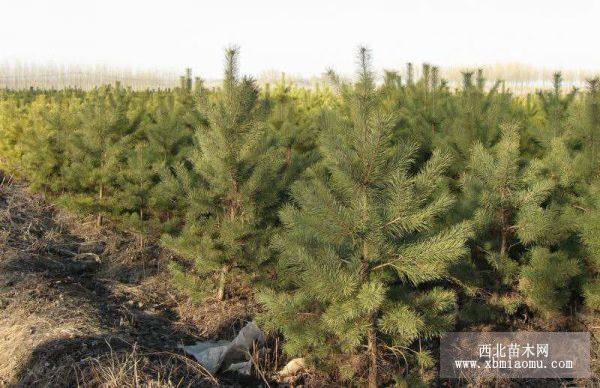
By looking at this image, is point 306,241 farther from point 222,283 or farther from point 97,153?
point 97,153

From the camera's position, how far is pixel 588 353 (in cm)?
538

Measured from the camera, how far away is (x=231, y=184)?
5836mm

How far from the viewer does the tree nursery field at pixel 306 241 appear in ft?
12.5

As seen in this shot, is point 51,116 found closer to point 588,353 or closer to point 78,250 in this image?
point 78,250

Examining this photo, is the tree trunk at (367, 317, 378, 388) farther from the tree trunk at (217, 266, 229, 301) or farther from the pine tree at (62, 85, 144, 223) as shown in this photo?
the pine tree at (62, 85, 144, 223)

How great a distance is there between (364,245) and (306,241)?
39 cm

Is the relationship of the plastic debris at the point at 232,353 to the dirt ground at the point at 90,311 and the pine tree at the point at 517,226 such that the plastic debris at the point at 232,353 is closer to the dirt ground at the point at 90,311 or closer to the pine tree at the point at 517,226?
the dirt ground at the point at 90,311

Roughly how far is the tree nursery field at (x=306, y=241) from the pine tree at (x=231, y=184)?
0.02m

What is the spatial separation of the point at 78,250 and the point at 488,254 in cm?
559

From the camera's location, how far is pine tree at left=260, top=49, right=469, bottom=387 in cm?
367

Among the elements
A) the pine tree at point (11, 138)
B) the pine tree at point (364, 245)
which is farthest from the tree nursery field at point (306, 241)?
the pine tree at point (11, 138)

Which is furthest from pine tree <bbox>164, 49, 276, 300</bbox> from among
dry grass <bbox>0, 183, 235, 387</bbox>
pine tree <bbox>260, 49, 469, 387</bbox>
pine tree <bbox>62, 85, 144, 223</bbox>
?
pine tree <bbox>62, 85, 144, 223</bbox>

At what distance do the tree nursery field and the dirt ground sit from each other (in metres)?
0.02

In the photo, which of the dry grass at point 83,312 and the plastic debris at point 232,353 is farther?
the plastic debris at point 232,353
